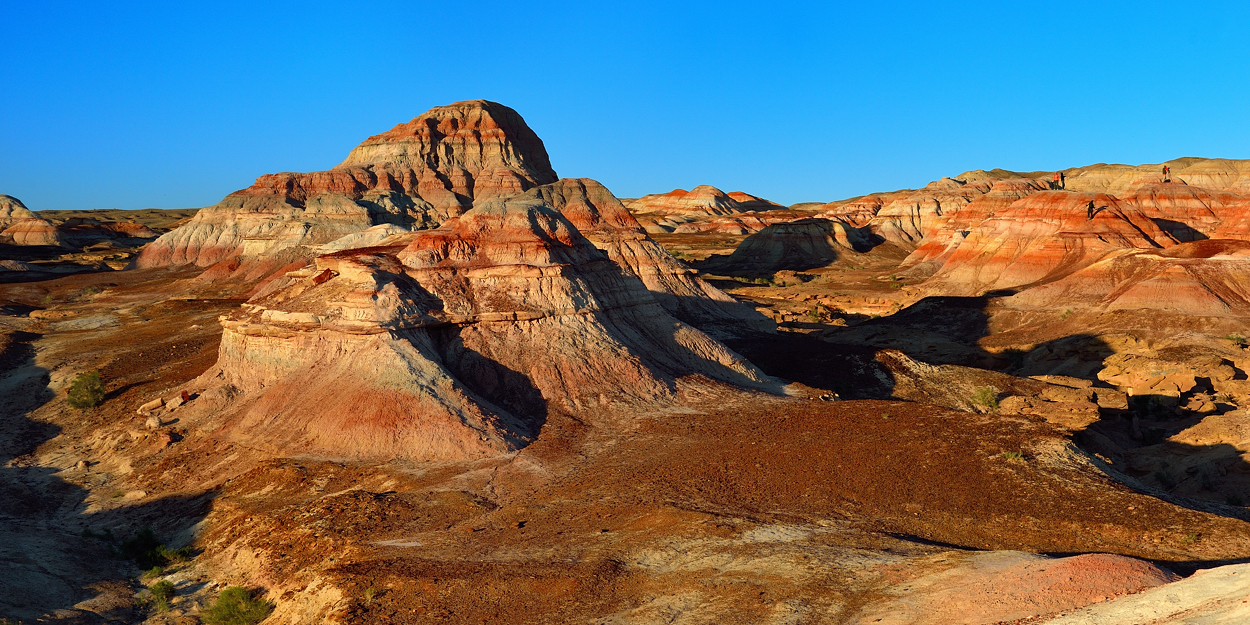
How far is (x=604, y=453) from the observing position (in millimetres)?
17281

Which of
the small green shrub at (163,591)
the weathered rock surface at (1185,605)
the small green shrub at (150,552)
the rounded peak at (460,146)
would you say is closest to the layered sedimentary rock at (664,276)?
the small green shrub at (150,552)

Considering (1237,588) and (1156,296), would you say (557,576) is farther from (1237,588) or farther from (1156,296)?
(1156,296)

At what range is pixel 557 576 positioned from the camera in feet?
36.4

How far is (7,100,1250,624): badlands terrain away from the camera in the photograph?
10.7m

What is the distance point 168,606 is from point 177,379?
14161 mm

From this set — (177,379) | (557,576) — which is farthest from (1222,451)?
(177,379)

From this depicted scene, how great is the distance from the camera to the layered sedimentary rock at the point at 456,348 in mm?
17812

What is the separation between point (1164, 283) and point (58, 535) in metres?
42.5

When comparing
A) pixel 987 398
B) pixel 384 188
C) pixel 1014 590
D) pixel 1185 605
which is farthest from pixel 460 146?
pixel 1185 605

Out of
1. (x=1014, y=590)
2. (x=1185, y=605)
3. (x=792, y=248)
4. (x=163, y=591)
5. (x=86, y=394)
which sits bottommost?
(x=163, y=591)

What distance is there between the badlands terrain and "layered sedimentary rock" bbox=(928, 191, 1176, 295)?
839cm

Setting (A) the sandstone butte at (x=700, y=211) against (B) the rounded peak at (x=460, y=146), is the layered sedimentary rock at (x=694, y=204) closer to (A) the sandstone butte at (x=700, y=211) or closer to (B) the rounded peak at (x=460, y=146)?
(A) the sandstone butte at (x=700, y=211)

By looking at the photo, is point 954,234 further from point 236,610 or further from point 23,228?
point 23,228

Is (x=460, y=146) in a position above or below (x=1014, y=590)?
above
